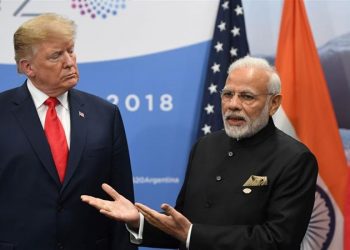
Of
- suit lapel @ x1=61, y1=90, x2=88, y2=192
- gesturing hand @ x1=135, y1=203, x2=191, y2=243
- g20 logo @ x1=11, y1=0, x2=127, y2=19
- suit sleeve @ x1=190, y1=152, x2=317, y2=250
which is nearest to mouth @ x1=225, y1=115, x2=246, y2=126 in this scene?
suit sleeve @ x1=190, y1=152, x2=317, y2=250

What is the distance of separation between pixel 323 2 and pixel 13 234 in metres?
2.29

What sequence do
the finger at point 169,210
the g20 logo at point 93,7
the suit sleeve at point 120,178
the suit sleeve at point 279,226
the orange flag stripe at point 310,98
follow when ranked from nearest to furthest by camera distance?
1. the finger at point 169,210
2. the suit sleeve at point 279,226
3. the suit sleeve at point 120,178
4. the orange flag stripe at point 310,98
5. the g20 logo at point 93,7

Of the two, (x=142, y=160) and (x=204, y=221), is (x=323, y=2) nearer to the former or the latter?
(x=142, y=160)

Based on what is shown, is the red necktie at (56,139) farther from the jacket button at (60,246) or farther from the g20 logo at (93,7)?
the g20 logo at (93,7)

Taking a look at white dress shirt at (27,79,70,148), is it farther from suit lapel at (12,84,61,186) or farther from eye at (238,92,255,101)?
eye at (238,92,255,101)

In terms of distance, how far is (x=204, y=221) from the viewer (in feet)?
7.81

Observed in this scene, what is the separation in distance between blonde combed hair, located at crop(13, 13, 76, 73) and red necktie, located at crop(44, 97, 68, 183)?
0.25m

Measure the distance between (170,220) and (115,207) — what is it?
0.22m

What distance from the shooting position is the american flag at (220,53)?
3.54 meters

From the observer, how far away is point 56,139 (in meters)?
2.44

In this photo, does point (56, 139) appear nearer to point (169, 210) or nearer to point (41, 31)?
point (41, 31)

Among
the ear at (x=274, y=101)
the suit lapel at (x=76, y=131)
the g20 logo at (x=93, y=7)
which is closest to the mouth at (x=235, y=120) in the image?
the ear at (x=274, y=101)

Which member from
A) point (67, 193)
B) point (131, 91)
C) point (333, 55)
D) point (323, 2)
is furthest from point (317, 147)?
point (67, 193)

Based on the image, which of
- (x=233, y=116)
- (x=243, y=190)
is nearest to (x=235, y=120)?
(x=233, y=116)
